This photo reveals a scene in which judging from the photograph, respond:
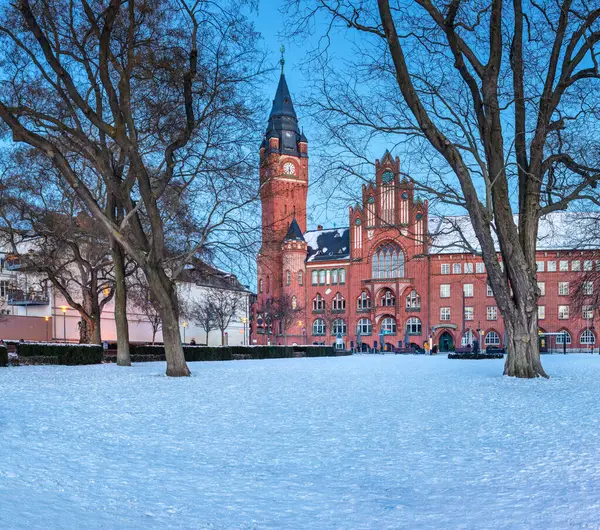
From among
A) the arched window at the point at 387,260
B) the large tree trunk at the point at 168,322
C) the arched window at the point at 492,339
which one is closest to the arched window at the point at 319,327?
the arched window at the point at 387,260

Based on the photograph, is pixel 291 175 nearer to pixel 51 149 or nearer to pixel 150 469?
pixel 51 149

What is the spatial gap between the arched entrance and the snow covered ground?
73291 millimetres

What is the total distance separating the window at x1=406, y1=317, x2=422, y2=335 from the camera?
84250 mm

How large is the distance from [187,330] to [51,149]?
205ft

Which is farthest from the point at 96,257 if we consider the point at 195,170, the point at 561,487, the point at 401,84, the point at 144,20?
the point at 561,487

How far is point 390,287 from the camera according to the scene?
8575 cm

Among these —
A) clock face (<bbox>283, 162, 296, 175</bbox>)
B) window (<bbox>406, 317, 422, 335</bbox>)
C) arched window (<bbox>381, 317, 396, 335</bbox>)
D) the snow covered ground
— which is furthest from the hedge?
clock face (<bbox>283, 162, 296, 175</bbox>)

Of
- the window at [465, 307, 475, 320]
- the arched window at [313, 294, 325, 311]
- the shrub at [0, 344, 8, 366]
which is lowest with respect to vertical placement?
the shrub at [0, 344, 8, 366]

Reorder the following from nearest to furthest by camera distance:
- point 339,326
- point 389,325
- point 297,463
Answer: point 297,463, point 389,325, point 339,326

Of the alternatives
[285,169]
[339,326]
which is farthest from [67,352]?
[285,169]

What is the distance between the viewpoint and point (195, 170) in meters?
20.4

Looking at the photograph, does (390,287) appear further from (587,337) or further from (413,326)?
(587,337)

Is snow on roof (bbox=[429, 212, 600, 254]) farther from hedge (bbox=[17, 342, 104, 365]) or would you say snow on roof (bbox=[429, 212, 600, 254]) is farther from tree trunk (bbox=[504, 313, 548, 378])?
hedge (bbox=[17, 342, 104, 365])

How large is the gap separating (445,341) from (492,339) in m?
5.62
